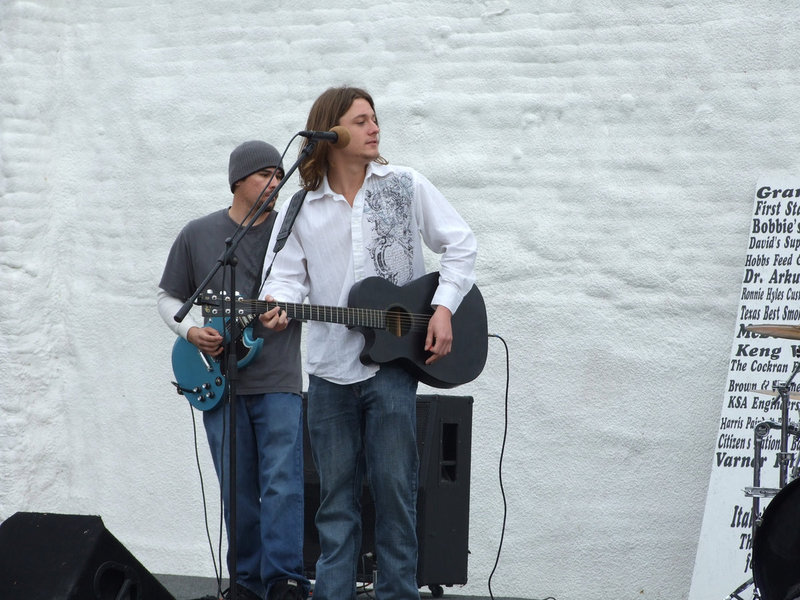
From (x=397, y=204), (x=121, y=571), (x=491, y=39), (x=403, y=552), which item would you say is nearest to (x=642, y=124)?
(x=491, y=39)

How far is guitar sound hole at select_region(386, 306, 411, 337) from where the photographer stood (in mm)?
3521

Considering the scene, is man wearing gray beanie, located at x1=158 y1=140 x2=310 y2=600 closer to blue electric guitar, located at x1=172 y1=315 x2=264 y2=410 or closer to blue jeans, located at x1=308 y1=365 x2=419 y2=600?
blue electric guitar, located at x1=172 y1=315 x2=264 y2=410

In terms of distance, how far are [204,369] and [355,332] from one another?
92 cm

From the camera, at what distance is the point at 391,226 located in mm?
3605

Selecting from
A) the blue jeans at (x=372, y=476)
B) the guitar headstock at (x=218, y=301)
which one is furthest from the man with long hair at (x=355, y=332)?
the guitar headstock at (x=218, y=301)

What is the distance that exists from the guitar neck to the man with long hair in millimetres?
77

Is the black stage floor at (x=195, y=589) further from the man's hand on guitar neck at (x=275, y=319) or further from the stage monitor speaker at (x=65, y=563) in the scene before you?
the man's hand on guitar neck at (x=275, y=319)

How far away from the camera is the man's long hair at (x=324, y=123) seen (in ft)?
11.9

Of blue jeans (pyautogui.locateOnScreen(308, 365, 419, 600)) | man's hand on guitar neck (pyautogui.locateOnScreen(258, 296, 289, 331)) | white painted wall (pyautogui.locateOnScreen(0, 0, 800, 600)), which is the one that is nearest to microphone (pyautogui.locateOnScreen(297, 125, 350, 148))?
man's hand on guitar neck (pyautogui.locateOnScreen(258, 296, 289, 331))

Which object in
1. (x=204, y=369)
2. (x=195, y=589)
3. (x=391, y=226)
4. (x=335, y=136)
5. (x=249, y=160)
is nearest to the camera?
(x=335, y=136)

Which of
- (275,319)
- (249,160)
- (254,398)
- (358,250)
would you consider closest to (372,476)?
(275,319)

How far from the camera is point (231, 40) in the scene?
19.2 feet

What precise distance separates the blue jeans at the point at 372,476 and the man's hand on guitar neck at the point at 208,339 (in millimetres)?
706

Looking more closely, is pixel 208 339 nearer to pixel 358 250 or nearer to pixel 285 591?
pixel 358 250
